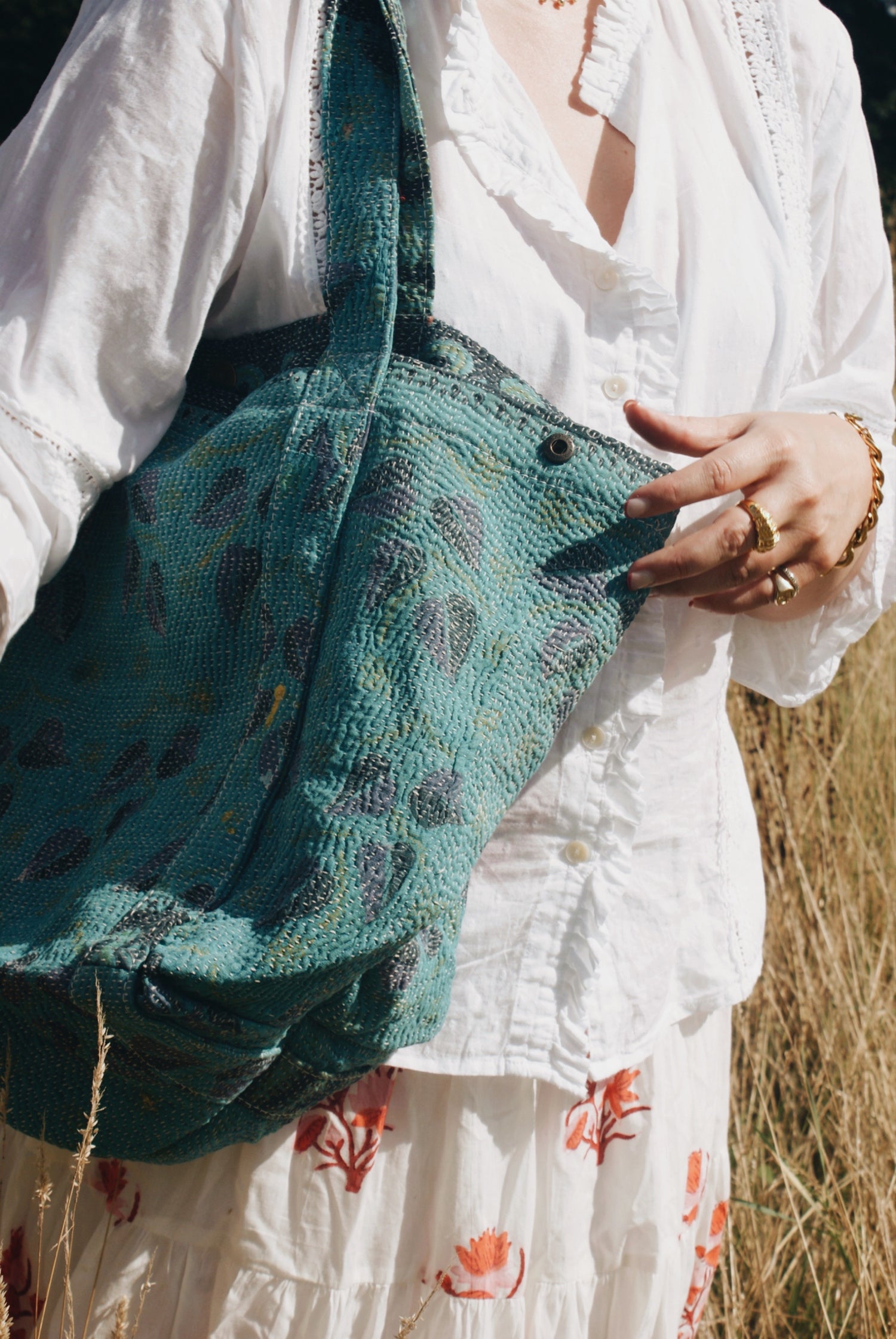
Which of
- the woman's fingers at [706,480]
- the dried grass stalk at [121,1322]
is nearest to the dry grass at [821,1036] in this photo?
the dried grass stalk at [121,1322]

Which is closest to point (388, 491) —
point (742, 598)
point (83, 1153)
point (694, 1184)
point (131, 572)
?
point (131, 572)

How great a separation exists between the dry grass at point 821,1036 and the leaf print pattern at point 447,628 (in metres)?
1.31

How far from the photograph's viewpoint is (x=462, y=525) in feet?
2.72

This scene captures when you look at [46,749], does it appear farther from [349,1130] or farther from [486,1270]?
[486,1270]

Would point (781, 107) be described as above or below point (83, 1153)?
above

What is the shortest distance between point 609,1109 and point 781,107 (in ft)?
3.44

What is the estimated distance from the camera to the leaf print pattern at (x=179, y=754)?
90cm

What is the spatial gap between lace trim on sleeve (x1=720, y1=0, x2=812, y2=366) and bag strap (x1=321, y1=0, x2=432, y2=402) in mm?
455

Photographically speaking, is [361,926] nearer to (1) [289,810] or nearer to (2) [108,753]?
(1) [289,810]

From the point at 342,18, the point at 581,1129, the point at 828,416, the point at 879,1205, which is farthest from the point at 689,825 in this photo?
the point at 879,1205

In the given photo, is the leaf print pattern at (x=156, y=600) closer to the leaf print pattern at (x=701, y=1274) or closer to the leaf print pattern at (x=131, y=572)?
the leaf print pattern at (x=131, y=572)

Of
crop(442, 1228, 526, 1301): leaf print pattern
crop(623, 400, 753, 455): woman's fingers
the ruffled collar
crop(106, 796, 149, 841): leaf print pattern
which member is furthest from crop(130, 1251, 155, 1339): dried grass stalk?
the ruffled collar

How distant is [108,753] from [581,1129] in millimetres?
559

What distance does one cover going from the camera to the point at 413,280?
2.86 feet
